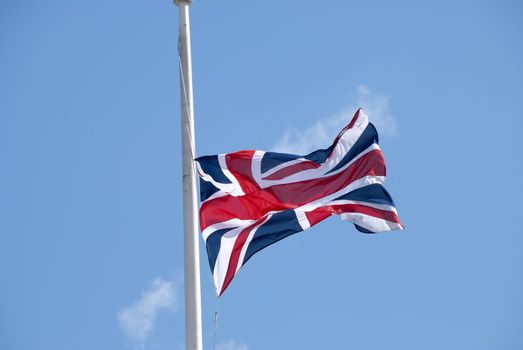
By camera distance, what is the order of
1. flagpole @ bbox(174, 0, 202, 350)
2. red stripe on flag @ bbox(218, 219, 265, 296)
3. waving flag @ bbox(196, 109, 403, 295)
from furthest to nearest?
waving flag @ bbox(196, 109, 403, 295) < red stripe on flag @ bbox(218, 219, 265, 296) < flagpole @ bbox(174, 0, 202, 350)

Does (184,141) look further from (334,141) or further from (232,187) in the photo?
Answer: (334,141)

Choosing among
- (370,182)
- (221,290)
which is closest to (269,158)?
(370,182)

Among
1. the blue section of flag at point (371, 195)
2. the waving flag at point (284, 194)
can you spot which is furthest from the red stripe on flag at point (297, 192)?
the blue section of flag at point (371, 195)

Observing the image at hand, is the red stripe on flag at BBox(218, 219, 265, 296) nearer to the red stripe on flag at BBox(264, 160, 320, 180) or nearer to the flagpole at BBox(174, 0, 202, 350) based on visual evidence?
the flagpole at BBox(174, 0, 202, 350)

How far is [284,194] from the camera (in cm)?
1809

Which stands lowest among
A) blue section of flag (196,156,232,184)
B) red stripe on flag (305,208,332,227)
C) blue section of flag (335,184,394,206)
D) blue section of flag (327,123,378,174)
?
red stripe on flag (305,208,332,227)

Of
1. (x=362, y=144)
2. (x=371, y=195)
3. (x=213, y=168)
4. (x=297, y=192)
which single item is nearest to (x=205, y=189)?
(x=213, y=168)

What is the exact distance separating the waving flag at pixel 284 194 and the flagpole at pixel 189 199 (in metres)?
0.65

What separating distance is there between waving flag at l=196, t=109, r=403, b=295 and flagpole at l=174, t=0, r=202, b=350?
648 mm

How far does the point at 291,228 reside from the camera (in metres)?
17.2

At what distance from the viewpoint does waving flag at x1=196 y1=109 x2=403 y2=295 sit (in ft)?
55.0

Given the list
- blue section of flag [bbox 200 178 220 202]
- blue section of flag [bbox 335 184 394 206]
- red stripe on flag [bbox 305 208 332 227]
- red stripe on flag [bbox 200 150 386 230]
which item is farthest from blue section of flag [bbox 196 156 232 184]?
blue section of flag [bbox 335 184 394 206]

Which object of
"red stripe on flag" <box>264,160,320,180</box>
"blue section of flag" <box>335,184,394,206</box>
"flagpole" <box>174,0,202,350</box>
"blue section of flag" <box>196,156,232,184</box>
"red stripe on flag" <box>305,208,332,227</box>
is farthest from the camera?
"red stripe on flag" <box>264,160,320,180</box>

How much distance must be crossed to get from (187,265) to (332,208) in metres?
3.63
